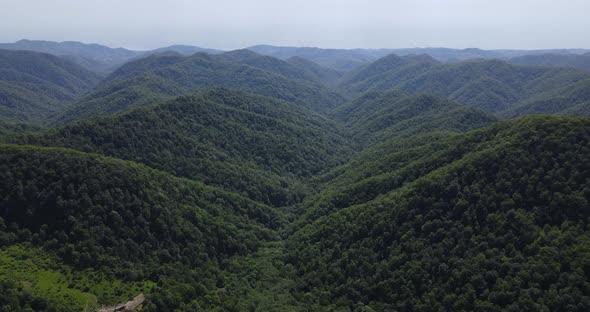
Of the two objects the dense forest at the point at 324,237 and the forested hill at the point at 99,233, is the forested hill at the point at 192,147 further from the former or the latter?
the forested hill at the point at 99,233

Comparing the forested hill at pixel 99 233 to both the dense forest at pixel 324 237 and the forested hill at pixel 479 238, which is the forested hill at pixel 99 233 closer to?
the dense forest at pixel 324 237

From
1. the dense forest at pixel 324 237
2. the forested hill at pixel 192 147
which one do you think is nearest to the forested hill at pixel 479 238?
the dense forest at pixel 324 237

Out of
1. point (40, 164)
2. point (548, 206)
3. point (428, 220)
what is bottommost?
point (428, 220)

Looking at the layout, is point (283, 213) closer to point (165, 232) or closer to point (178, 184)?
point (178, 184)

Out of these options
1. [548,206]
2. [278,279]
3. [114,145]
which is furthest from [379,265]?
[114,145]

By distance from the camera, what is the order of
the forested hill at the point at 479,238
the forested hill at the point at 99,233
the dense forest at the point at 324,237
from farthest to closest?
1. the forested hill at the point at 99,233
2. the dense forest at the point at 324,237
3. the forested hill at the point at 479,238

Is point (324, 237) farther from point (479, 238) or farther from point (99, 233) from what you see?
point (99, 233)

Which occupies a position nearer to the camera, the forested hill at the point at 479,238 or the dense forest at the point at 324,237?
the forested hill at the point at 479,238

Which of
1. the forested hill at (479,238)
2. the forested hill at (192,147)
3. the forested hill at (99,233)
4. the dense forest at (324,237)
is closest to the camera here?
the forested hill at (479,238)

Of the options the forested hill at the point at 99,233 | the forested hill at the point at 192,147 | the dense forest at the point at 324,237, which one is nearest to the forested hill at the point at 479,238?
the dense forest at the point at 324,237
